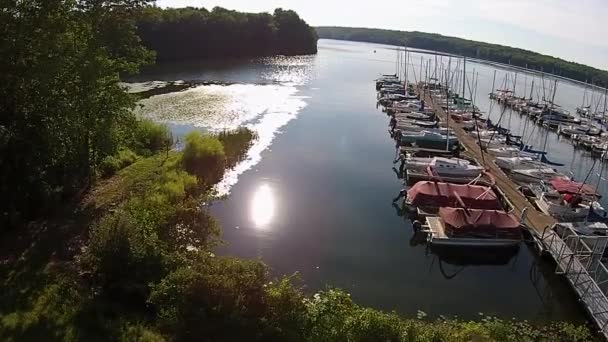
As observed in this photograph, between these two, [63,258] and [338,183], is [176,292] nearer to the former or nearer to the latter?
[63,258]

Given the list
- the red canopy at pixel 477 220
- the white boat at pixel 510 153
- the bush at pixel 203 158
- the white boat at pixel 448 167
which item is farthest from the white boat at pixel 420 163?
the bush at pixel 203 158

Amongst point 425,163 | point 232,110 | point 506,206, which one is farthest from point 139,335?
point 232,110

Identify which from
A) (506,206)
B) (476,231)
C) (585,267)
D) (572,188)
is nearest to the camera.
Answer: (585,267)

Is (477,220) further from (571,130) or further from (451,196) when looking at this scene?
(571,130)

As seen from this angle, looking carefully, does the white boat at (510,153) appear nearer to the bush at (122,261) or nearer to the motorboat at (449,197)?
the motorboat at (449,197)

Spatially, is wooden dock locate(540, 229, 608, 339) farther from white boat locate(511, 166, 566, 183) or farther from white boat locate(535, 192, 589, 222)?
white boat locate(511, 166, 566, 183)


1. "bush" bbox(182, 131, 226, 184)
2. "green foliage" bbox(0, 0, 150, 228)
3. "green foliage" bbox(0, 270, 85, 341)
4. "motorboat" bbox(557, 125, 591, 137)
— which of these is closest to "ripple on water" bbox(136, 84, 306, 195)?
"bush" bbox(182, 131, 226, 184)
